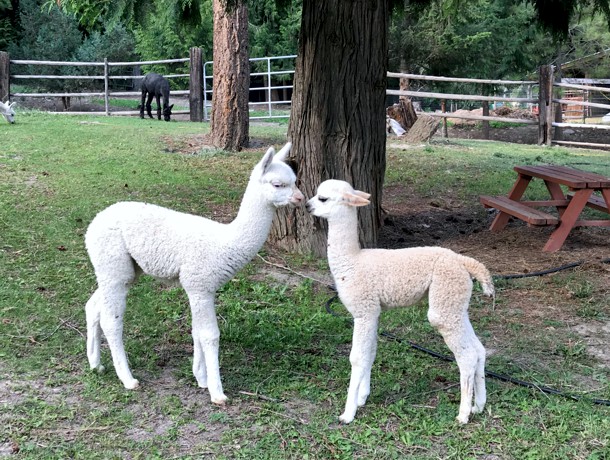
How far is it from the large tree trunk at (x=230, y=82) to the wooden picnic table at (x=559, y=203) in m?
5.60

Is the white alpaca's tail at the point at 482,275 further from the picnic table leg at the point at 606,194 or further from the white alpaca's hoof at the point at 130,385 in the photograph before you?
the picnic table leg at the point at 606,194

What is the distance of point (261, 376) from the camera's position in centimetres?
431

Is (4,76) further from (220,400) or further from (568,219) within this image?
(220,400)

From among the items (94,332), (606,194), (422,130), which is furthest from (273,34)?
(94,332)

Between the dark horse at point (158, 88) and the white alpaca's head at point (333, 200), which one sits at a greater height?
the dark horse at point (158, 88)

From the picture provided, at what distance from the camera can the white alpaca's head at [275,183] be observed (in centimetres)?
380

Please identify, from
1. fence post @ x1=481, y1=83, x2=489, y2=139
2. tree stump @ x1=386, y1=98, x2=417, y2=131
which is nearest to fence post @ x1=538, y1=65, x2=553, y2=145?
fence post @ x1=481, y1=83, x2=489, y2=139

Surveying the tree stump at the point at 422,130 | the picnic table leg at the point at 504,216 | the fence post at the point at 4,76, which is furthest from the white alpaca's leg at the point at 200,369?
the fence post at the point at 4,76

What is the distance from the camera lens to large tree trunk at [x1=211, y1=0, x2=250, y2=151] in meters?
11.9

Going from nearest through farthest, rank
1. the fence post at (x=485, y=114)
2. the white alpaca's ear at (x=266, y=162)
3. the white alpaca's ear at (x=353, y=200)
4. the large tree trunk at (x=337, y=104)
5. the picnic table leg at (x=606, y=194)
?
the white alpaca's ear at (x=353, y=200) → the white alpaca's ear at (x=266, y=162) → the large tree trunk at (x=337, y=104) → the picnic table leg at (x=606, y=194) → the fence post at (x=485, y=114)

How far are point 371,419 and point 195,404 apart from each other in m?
0.99

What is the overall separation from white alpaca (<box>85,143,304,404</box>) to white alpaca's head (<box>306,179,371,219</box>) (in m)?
0.13

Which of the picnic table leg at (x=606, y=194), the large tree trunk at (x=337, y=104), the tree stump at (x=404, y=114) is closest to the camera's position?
the large tree trunk at (x=337, y=104)

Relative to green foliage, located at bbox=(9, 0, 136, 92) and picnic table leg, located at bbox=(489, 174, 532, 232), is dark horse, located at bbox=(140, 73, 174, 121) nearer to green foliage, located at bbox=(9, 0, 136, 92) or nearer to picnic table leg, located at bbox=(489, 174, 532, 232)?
green foliage, located at bbox=(9, 0, 136, 92)
